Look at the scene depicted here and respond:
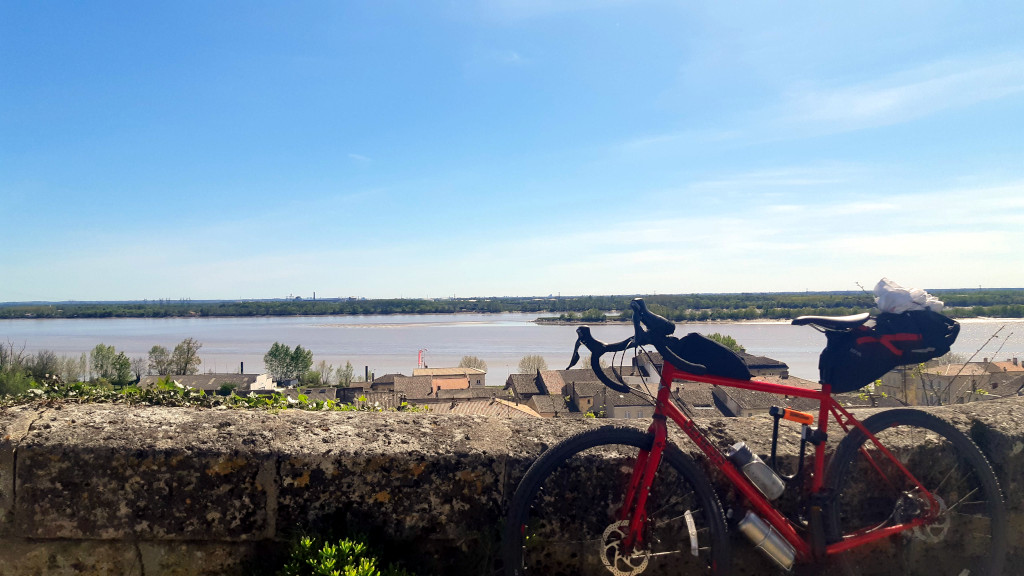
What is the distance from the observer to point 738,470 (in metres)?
2.25

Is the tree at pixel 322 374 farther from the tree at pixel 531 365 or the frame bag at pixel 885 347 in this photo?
the frame bag at pixel 885 347

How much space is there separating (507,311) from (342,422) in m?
156

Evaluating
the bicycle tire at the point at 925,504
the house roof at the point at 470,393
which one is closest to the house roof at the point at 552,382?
the house roof at the point at 470,393

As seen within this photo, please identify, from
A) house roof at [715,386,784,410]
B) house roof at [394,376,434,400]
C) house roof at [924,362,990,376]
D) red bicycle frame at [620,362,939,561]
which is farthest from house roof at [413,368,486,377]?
red bicycle frame at [620,362,939,561]

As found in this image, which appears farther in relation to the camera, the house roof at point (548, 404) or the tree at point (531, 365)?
the tree at point (531, 365)

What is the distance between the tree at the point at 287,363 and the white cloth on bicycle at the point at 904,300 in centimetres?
4401

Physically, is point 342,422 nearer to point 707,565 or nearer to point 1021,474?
point 707,565

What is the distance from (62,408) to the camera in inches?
89.9

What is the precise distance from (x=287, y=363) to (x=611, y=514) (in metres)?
44.7

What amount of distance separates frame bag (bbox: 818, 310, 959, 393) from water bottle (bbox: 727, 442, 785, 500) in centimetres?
47

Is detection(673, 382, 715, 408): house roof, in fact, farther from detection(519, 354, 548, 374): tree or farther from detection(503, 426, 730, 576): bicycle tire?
detection(519, 354, 548, 374): tree

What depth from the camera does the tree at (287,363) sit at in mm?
43000

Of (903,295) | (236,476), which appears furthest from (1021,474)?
(236,476)

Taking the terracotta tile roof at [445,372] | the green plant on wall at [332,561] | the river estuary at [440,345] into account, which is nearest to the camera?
the green plant on wall at [332,561]
